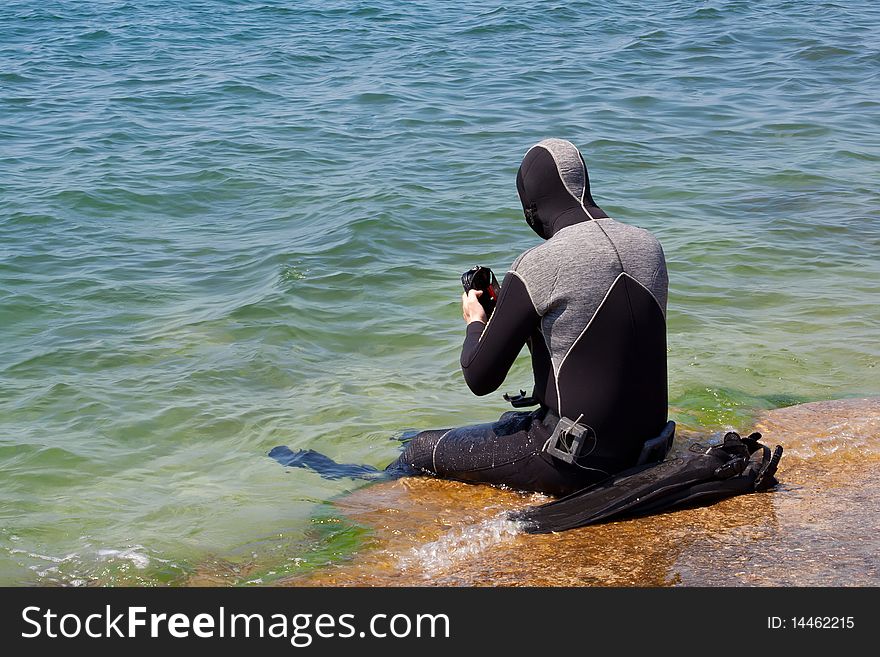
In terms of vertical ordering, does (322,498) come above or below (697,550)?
below

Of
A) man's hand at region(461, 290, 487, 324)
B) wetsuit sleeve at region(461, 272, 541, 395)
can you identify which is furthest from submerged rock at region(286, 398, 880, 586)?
man's hand at region(461, 290, 487, 324)

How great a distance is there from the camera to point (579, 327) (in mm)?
3947

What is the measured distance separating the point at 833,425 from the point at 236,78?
1232 centimetres

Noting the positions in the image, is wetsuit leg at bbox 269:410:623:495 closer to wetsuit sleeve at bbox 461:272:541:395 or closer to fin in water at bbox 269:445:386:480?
fin in water at bbox 269:445:386:480

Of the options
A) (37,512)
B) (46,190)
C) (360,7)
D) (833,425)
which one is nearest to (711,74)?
(360,7)

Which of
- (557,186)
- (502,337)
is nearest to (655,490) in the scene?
(502,337)

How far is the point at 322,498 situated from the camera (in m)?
5.26

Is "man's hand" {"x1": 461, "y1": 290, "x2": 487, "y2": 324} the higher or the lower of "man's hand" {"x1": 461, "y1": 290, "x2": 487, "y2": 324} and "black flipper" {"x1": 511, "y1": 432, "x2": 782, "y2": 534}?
the higher

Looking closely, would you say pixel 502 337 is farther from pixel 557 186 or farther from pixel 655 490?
pixel 655 490

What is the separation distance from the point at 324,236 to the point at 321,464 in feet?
14.4

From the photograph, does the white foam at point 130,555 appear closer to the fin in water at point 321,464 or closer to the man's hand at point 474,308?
the fin in water at point 321,464

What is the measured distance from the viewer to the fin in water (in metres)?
5.48

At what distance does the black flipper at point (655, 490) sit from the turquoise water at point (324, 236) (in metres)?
0.93
